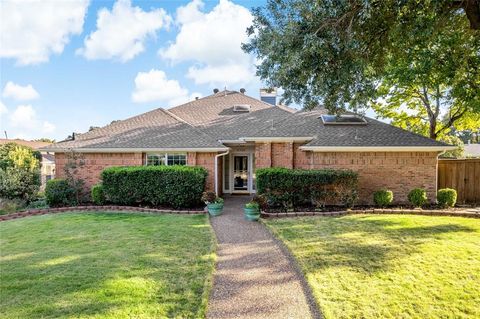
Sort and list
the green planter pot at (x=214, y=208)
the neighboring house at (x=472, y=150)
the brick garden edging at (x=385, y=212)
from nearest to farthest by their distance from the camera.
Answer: the brick garden edging at (x=385, y=212), the green planter pot at (x=214, y=208), the neighboring house at (x=472, y=150)

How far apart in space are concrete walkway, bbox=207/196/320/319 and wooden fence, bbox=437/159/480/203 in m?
10.7

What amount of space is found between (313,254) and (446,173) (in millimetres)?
11148

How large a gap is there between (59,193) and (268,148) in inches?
393

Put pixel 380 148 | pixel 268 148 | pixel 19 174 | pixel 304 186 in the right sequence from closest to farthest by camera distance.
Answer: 1. pixel 304 186
2. pixel 380 148
3. pixel 268 148
4. pixel 19 174

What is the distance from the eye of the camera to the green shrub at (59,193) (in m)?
13.3

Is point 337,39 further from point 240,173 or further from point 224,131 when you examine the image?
point 240,173

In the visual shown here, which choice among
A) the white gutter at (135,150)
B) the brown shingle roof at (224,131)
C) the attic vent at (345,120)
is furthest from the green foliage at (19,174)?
the attic vent at (345,120)

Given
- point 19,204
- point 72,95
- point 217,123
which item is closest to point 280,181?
point 217,123

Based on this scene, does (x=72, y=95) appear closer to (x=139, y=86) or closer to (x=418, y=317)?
(x=139, y=86)

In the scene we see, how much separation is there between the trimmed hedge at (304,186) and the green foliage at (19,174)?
12576 mm

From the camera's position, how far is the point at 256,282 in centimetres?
530

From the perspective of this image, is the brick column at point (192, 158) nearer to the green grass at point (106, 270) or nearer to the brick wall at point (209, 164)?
the brick wall at point (209, 164)

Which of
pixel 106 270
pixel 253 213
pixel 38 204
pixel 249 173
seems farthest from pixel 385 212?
pixel 38 204

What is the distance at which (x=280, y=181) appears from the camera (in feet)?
37.9
